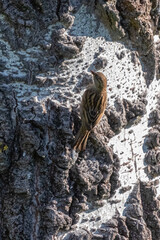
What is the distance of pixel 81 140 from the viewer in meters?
2.58

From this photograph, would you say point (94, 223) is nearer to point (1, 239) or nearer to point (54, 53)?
point (1, 239)

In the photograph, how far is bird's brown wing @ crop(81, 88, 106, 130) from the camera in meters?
2.62

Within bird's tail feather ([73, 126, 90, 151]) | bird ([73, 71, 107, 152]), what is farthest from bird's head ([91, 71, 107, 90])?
bird's tail feather ([73, 126, 90, 151])

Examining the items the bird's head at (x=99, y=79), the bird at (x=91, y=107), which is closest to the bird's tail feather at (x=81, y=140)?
the bird at (x=91, y=107)

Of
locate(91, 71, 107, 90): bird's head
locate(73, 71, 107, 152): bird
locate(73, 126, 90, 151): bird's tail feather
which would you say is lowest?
locate(73, 126, 90, 151): bird's tail feather

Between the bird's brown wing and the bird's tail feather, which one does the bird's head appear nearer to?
the bird's brown wing

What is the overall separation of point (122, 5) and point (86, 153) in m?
1.15

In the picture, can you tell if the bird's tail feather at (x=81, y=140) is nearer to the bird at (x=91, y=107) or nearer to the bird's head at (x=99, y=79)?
the bird at (x=91, y=107)

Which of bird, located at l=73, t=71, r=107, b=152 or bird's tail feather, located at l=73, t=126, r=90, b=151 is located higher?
bird, located at l=73, t=71, r=107, b=152

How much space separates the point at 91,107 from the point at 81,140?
324 mm

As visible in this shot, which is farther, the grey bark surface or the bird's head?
the bird's head

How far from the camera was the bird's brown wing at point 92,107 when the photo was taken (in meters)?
2.62

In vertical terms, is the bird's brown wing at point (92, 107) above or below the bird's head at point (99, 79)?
below

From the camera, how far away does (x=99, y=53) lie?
8.91 feet
